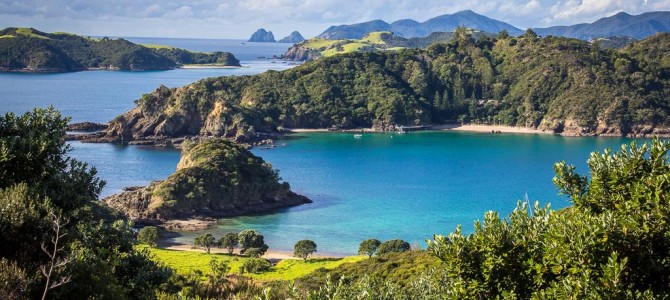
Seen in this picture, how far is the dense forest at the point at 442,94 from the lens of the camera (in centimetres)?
11469

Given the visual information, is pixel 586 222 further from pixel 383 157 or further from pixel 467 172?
pixel 383 157

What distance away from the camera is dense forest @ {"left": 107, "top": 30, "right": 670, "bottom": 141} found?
11469 cm

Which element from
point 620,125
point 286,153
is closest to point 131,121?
point 286,153

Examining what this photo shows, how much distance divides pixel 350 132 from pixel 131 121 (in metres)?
41.2

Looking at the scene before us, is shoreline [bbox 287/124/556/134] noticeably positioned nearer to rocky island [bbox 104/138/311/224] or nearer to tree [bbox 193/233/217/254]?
rocky island [bbox 104/138/311/224]

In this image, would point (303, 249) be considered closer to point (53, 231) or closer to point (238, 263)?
point (238, 263)

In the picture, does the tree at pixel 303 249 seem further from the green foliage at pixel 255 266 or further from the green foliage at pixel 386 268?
the green foliage at pixel 386 268

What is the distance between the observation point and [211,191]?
220 ft

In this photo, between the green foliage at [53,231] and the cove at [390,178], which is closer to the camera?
the green foliage at [53,231]

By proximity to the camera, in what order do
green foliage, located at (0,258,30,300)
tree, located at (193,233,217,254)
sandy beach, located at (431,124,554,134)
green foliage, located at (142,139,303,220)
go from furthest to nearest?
sandy beach, located at (431,124,554,134) → green foliage, located at (142,139,303,220) → tree, located at (193,233,217,254) → green foliage, located at (0,258,30,300)

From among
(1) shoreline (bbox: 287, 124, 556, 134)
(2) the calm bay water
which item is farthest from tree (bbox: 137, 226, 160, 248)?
(1) shoreline (bbox: 287, 124, 556, 134)

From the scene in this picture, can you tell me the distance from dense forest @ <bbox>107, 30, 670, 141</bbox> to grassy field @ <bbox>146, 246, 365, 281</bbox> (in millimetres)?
60796

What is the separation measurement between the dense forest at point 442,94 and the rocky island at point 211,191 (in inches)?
1421

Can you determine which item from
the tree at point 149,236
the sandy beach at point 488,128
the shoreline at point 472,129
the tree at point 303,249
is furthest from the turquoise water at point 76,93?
the sandy beach at point 488,128
